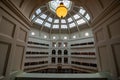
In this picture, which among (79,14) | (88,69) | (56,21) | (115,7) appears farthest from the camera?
(56,21)

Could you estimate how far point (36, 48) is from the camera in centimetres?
1520

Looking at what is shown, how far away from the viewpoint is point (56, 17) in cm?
1672

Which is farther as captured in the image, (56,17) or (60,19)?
(60,19)

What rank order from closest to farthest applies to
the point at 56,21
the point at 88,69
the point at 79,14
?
the point at 88,69 → the point at 79,14 → the point at 56,21

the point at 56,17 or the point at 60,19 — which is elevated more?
the point at 56,17

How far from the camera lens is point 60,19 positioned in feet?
55.4

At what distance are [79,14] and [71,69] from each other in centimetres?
1211

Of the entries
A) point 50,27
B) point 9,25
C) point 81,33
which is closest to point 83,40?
point 81,33

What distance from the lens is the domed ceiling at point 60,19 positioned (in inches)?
573

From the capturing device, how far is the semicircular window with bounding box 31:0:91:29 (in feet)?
47.7

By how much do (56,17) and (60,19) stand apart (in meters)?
1.02

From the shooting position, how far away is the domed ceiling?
1456 centimetres

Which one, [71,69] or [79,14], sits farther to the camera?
[71,69]

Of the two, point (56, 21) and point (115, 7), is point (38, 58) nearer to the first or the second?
point (56, 21)
